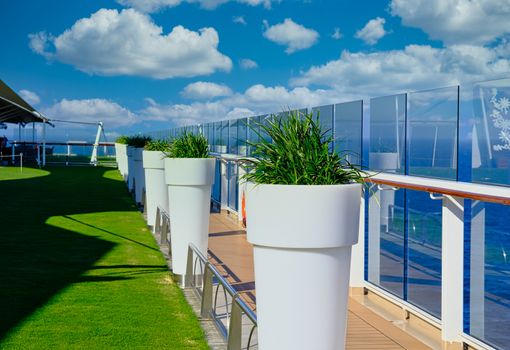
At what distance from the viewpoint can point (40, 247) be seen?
462 inches

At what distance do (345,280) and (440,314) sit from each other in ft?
10.3

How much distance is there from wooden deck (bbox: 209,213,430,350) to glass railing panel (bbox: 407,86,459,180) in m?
1.49

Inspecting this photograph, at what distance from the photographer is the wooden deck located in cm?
590

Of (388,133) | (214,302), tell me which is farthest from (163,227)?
(388,133)

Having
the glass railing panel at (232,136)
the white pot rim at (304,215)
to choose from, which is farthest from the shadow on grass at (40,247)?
the white pot rim at (304,215)

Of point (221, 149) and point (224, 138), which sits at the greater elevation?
point (224, 138)

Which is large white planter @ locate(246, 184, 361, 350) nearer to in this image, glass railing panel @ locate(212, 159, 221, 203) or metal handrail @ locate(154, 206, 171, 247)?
metal handrail @ locate(154, 206, 171, 247)

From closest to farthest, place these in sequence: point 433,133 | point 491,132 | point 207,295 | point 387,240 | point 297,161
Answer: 1. point 297,161
2. point 491,132
3. point 433,133
4. point 207,295
5. point 387,240

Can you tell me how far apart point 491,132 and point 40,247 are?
867 centimetres

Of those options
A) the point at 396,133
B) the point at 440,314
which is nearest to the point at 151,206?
the point at 396,133

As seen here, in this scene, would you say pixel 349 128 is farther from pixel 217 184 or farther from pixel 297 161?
pixel 217 184

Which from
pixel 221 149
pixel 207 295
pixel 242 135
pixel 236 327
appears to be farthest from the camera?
pixel 221 149

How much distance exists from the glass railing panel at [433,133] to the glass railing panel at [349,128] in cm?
111

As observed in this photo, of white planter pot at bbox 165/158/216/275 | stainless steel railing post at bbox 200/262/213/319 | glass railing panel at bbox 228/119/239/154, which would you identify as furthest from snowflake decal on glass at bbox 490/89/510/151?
glass railing panel at bbox 228/119/239/154
